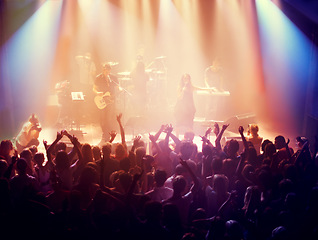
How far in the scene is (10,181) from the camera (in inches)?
184

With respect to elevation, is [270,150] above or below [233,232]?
above

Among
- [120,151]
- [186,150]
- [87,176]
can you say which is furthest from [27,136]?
[87,176]

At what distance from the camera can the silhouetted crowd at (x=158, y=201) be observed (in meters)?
3.82

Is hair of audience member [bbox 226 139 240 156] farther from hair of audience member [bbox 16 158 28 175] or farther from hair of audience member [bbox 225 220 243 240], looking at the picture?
hair of audience member [bbox 16 158 28 175]

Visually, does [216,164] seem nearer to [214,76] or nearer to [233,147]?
[233,147]

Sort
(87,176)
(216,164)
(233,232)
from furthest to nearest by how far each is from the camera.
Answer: (216,164) < (87,176) < (233,232)

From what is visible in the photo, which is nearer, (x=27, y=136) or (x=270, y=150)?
(x=270, y=150)

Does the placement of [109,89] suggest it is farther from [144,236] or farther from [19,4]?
[144,236]

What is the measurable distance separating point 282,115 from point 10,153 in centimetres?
960

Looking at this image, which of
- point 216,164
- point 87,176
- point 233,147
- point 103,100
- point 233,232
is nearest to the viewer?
point 233,232

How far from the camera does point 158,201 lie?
3926 mm

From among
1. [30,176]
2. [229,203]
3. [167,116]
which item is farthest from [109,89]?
[229,203]

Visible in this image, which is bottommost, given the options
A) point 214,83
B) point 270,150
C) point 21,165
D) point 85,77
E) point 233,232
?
point 233,232

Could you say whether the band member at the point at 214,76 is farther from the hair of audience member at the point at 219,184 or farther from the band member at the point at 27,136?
the hair of audience member at the point at 219,184
